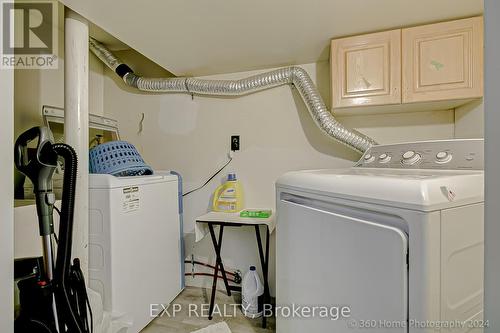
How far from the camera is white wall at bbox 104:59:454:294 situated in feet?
6.59

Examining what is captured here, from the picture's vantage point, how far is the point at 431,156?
3.71 ft

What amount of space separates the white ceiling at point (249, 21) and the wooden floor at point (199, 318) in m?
2.01

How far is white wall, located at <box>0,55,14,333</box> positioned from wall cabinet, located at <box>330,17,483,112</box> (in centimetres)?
172

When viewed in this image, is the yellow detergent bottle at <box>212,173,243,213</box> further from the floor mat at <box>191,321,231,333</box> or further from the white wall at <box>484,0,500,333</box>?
the white wall at <box>484,0,500,333</box>

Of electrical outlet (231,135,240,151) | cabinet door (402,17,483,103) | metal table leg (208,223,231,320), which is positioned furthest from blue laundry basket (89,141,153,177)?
cabinet door (402,17,483,103)

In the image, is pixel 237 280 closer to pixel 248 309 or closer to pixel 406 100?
pixel 248 309

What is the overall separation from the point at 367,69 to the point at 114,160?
178 cm

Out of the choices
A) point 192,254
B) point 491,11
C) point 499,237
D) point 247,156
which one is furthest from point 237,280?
point 491,11

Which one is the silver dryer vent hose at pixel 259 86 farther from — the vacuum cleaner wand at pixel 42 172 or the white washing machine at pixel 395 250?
the vacuum cleaner wand at pixel 42 172

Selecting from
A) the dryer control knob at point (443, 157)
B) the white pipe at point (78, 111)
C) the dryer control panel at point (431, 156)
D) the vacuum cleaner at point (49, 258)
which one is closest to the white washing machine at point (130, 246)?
the white pipe at point (78, 111)

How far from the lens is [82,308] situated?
107 cm

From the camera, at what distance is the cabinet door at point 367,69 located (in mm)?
1587

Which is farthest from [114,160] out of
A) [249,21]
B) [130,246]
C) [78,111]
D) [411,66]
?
[411,66]

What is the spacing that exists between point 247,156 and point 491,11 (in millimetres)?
1885
